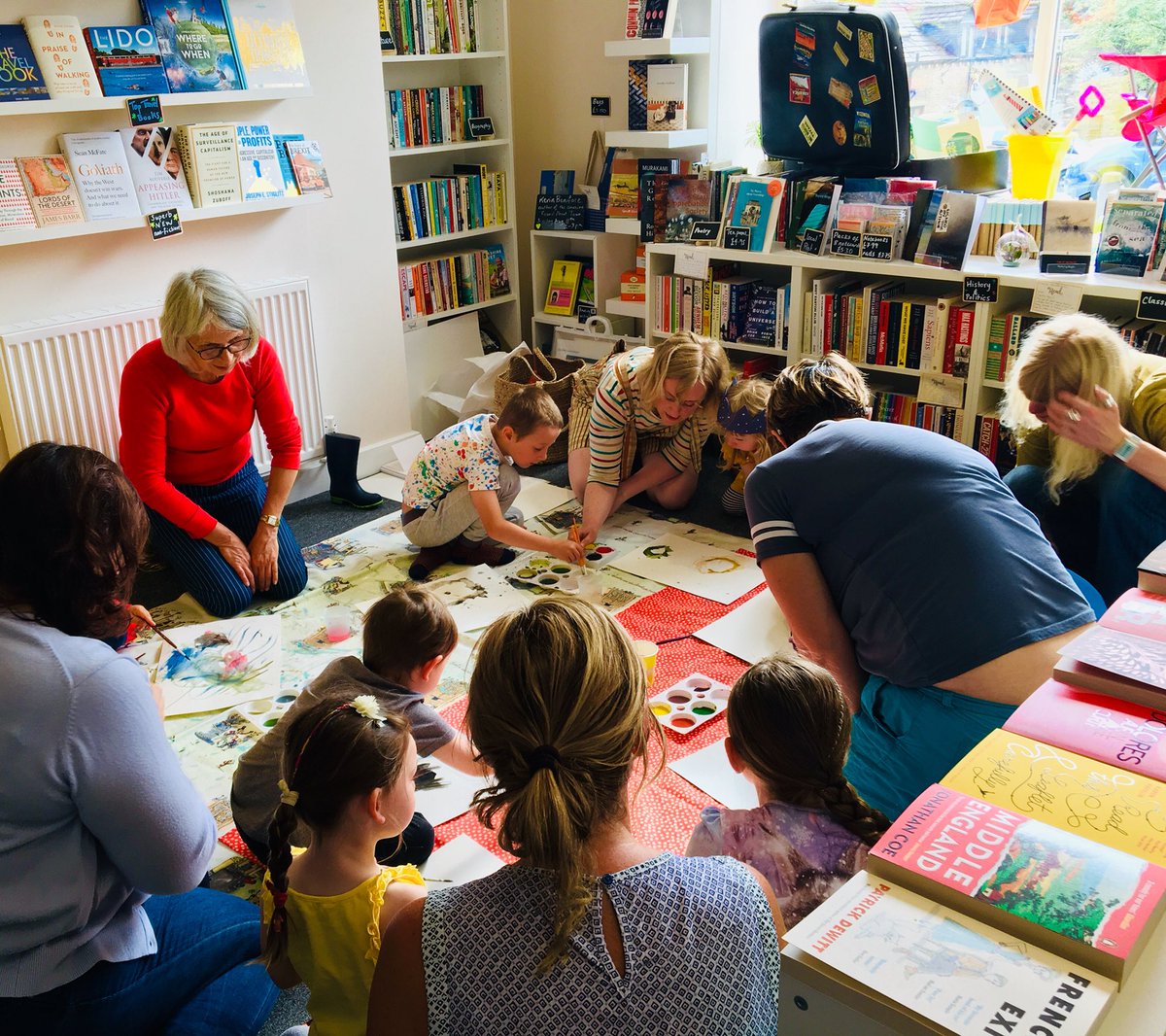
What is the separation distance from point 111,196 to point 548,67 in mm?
2213

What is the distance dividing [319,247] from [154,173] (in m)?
0.68

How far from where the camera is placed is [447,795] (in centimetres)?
223

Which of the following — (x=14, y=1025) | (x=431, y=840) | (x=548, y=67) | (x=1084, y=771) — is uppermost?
(x=548, y=67)

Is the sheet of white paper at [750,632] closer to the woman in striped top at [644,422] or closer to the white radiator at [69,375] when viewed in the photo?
the woman in striped top at [644,422]

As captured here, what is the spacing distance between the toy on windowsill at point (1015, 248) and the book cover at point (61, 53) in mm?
2721

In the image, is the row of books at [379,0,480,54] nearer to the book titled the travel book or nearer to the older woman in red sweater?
the older woman in red sweater

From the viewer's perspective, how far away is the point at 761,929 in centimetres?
103

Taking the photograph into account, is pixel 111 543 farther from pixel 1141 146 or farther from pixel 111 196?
pixel 1141 146

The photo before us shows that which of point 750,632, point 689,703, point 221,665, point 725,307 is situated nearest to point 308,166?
point 725,307

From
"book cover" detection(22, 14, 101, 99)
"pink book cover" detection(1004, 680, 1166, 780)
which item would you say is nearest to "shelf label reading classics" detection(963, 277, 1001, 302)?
"pink book cover" detection(1004, 680, 1166, 780)

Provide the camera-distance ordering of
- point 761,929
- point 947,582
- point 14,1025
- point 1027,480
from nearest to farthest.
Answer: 1. point 761,929
2. point 14,1025
3. point 947,582
4. point 1027,480

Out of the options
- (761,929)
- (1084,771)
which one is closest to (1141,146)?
(1084,771)

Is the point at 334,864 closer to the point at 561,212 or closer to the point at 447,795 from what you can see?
the point at 447,795

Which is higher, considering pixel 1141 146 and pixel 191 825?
pixel 1141 146
